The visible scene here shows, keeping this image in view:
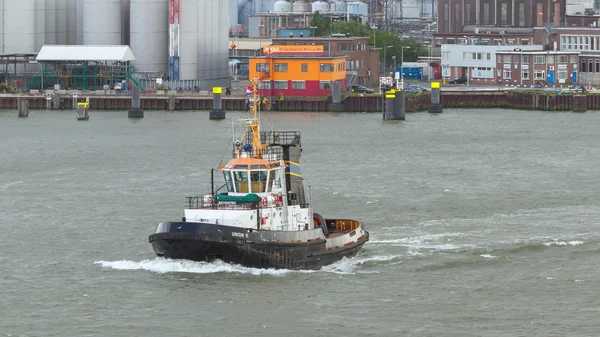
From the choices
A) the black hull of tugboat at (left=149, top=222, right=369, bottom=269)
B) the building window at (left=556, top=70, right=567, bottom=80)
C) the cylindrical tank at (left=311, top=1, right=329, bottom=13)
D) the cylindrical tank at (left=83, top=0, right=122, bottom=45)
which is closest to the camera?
the black hull of tugboat at (left=149, top=222, right=369, bottom=269)

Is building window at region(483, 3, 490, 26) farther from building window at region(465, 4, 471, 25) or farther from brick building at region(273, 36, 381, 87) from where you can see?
brick building at region(273, 36, 381, 87)

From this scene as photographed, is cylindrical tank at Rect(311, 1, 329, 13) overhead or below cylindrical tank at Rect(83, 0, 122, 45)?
overhead

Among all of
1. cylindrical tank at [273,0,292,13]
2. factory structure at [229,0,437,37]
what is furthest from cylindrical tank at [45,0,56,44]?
cylindrical tank at [273,0,292,13]

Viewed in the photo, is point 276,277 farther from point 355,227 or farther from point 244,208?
point 355,227

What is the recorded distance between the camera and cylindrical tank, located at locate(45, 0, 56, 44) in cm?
10300

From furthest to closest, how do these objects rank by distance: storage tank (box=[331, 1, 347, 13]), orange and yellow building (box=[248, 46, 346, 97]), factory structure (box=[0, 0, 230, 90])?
storage tank (box=[331, 1, 347, 13]) < factory structure (box=[0, 0, 230, 90]) < orange and yellow building (box=[248, 46, 346, 97])

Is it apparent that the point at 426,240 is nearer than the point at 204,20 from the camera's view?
Yes

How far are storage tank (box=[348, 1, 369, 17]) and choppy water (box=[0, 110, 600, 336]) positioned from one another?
95.9 m

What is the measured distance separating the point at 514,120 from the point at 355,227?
44.9 m

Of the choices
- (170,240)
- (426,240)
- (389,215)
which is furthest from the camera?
(389,215)

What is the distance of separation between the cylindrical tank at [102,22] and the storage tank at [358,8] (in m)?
65.6

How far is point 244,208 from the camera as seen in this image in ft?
113

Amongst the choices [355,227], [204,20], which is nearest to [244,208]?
[355,227]

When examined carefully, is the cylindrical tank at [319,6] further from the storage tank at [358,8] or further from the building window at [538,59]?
the building window at [538,59]
